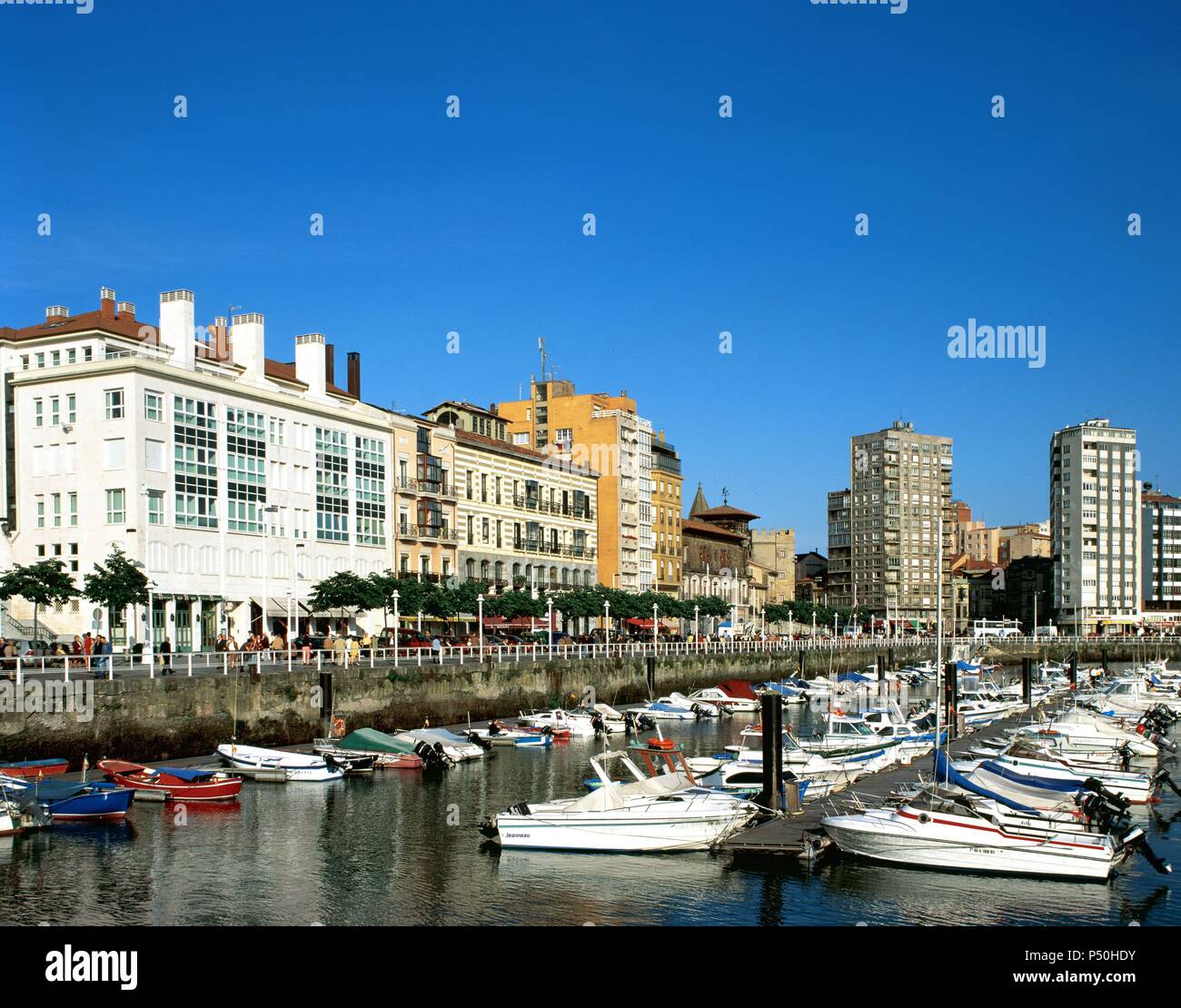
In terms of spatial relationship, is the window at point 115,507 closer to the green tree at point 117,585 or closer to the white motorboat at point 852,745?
the green tree at point 117,585

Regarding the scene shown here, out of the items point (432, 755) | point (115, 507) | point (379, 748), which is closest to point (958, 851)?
point (432, 755)

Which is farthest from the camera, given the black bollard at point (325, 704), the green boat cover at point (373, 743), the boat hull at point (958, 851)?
the black bollard at point (325, 704)

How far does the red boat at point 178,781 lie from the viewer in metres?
41.8

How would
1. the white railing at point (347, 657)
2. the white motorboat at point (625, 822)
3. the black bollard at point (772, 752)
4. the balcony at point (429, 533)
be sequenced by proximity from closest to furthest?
the white motorboat at point (625, 822), the black bollard at point (772, 752), the white railing at point (347, 657), the balcony at point (429, 533)

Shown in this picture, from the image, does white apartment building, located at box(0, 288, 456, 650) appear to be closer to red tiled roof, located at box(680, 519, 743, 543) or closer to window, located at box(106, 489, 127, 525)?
window, located at box(106, 489, 127, 525)

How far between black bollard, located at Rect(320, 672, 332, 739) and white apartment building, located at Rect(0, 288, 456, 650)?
34.1 ft

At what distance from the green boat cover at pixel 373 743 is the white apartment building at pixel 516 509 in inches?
1871

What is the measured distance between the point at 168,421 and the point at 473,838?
42882 millimetres

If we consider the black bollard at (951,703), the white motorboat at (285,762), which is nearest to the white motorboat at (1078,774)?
the black bollard at (951,703)

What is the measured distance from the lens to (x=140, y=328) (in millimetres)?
77625

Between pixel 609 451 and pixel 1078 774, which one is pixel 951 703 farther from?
pixel 609 451

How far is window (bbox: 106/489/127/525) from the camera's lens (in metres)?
69.1
